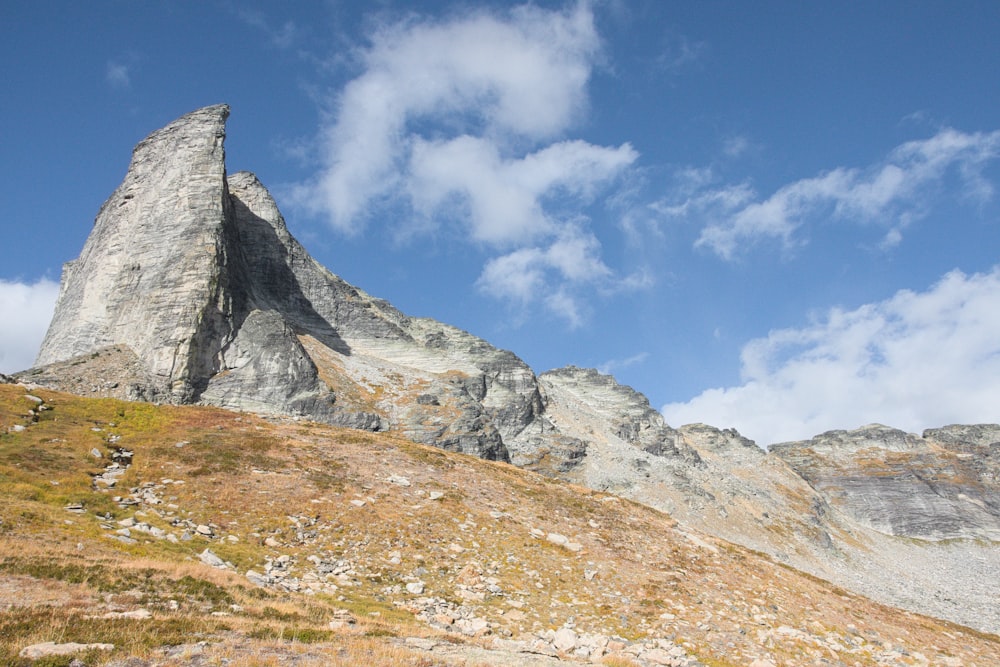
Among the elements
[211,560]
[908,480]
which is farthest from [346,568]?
[908,480]

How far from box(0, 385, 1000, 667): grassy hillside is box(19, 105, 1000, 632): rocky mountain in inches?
1232

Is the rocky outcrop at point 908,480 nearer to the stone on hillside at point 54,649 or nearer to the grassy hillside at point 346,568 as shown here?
the grassy hillside at point 346,568

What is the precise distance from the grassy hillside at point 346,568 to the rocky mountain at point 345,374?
3130 cm

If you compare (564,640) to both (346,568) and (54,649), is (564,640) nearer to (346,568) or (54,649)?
(346,568)

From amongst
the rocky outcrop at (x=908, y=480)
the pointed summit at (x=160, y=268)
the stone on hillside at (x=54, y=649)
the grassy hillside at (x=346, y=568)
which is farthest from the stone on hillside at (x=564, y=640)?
the rocky outcrop at (x=908, y=480)

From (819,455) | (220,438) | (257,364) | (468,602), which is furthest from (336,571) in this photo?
(819,455)

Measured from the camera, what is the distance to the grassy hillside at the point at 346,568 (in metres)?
14.8

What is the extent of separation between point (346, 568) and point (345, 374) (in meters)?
67.3

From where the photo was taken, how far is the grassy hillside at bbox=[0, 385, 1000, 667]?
48.6 ft

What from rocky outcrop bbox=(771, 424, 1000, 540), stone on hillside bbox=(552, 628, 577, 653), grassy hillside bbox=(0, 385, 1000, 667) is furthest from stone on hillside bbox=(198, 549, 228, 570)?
rocky outcrop bbox=(771, 424, 1000, 540)

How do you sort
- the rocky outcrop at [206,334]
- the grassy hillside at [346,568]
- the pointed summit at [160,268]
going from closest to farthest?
the grassy hillside at [346,568] < the rocky outcrop at [206,334] < the pointed summit at [160,268]

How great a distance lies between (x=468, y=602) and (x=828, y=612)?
19.0 metres

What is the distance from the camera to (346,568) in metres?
24.1

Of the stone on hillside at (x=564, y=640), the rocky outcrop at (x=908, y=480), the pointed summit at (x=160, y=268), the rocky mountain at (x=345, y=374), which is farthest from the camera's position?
the rocky outcrop at (x=908, y=480)
